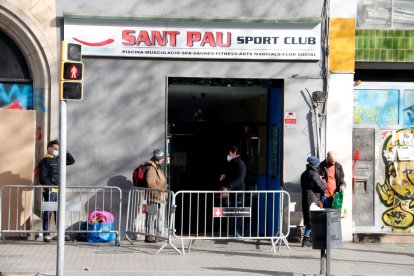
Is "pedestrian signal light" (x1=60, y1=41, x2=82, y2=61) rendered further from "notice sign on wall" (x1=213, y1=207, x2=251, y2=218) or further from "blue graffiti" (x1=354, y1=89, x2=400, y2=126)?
"blue graffiti" (x1=354, y1=89, x2=400, y2=126)

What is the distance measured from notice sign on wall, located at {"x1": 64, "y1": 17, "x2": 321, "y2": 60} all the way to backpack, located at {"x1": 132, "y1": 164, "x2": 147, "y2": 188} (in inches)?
82.2

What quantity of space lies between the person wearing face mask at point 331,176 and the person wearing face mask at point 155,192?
291 cm

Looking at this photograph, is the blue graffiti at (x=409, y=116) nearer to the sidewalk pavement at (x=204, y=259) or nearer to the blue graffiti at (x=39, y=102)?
the sidewalk pavement at (x=204, y=259)

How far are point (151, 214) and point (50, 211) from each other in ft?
6.12

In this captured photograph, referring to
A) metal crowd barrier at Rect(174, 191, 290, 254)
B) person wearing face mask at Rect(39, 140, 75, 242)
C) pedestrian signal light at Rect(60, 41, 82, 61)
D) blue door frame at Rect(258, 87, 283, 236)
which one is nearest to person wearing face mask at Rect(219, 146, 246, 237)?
metal crowd barrier at Rect(174, 191, 290, 254)

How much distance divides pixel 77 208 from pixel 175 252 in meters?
1.96

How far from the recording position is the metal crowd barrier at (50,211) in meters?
13.5

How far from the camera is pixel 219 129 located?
15328 millimetres

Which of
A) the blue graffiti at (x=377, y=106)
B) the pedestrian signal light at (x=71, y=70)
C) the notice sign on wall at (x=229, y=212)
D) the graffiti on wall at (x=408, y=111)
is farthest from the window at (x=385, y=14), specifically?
the pedestrian signal light at (x=71, y=70)

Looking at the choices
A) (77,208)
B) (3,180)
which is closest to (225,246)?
(77,208)

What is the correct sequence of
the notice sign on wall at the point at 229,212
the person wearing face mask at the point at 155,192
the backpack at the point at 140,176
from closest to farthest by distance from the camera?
the notice sign on wall at the point at 229,212
the person wearing face mask at the point at 155,192
the backpack at the point at 140,176

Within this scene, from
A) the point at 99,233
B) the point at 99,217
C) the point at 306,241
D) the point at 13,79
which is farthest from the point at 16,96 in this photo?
the point at 306,241

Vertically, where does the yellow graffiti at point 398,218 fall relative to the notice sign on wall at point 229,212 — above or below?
below

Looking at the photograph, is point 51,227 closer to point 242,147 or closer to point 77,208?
point 77,208
